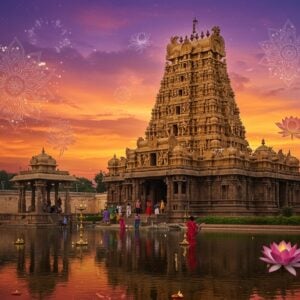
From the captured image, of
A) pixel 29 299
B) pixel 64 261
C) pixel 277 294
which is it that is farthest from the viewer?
pixel 64 261

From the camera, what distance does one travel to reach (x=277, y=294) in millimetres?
12438

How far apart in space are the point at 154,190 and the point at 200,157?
6.88m

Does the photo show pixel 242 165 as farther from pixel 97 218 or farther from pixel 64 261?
pixel 64 261

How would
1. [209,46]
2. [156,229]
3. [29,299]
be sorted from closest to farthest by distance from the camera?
[29,299], [156,229], [209,46]

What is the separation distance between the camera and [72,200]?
9288 centimetres

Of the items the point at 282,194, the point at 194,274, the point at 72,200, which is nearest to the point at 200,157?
the point at 282,194

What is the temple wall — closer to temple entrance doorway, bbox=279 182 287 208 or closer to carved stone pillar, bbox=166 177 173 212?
carved stone pillar, bbox=166 177 173 212

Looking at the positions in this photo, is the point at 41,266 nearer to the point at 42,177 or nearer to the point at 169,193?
the point at 42,177

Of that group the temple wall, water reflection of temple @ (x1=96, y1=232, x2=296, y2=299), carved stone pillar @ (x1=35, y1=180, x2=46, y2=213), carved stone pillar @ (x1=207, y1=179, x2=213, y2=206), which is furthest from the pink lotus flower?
the temple wall

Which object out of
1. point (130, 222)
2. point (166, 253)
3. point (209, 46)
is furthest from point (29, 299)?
point (209, 46)

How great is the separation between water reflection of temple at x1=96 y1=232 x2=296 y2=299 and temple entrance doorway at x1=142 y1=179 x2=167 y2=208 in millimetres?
37898

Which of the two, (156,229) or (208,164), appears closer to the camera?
(156,229)

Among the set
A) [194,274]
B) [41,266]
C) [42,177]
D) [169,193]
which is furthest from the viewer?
[169,193]

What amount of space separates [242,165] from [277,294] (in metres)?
46.3
